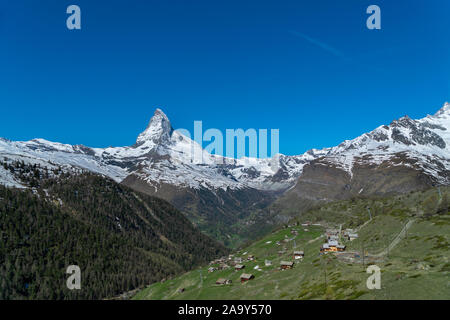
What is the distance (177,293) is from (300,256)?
78.8m

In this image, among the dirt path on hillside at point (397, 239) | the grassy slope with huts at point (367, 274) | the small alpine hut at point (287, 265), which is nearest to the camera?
the grassy slope with huts at point (367, 274)

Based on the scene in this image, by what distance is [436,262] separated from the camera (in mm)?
86750

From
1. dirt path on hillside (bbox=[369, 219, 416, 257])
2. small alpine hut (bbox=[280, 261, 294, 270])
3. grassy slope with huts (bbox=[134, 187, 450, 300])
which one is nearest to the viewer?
grassy slope with huts (bbox=[134, 187, 450, 300])

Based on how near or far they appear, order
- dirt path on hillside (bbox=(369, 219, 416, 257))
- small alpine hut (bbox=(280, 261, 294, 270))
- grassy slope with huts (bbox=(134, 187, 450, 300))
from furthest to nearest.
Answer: small alpine hut (bbox=(280, 261, 294, 270)), dirt path on hillside (bbox=(369, 219, 416, 257)), grassy slope with huts (bbox=(134, 187, 450, 300))

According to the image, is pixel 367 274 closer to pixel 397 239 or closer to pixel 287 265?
pixel 397 239

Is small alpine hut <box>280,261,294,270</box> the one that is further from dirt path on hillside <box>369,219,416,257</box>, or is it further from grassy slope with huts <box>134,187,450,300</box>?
dirt path on hillside <box>369,219,416,257</box>

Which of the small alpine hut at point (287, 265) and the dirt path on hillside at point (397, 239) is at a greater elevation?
the dirt path on hillside at point (397, 239)

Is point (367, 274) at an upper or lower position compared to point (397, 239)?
lower

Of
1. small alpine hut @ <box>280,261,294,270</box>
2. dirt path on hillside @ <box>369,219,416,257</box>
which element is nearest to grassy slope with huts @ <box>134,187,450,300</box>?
dirt path on hillside @ <box>369,219,416,257</box>

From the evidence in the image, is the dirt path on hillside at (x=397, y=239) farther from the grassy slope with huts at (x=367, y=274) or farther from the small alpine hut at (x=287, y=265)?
the small alpine hut at (x=287, y=265)

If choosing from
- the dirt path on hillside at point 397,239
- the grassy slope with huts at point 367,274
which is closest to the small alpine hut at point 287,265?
the grassy slope with huts at point 367,274

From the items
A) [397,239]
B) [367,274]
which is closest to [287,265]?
[397,239]
